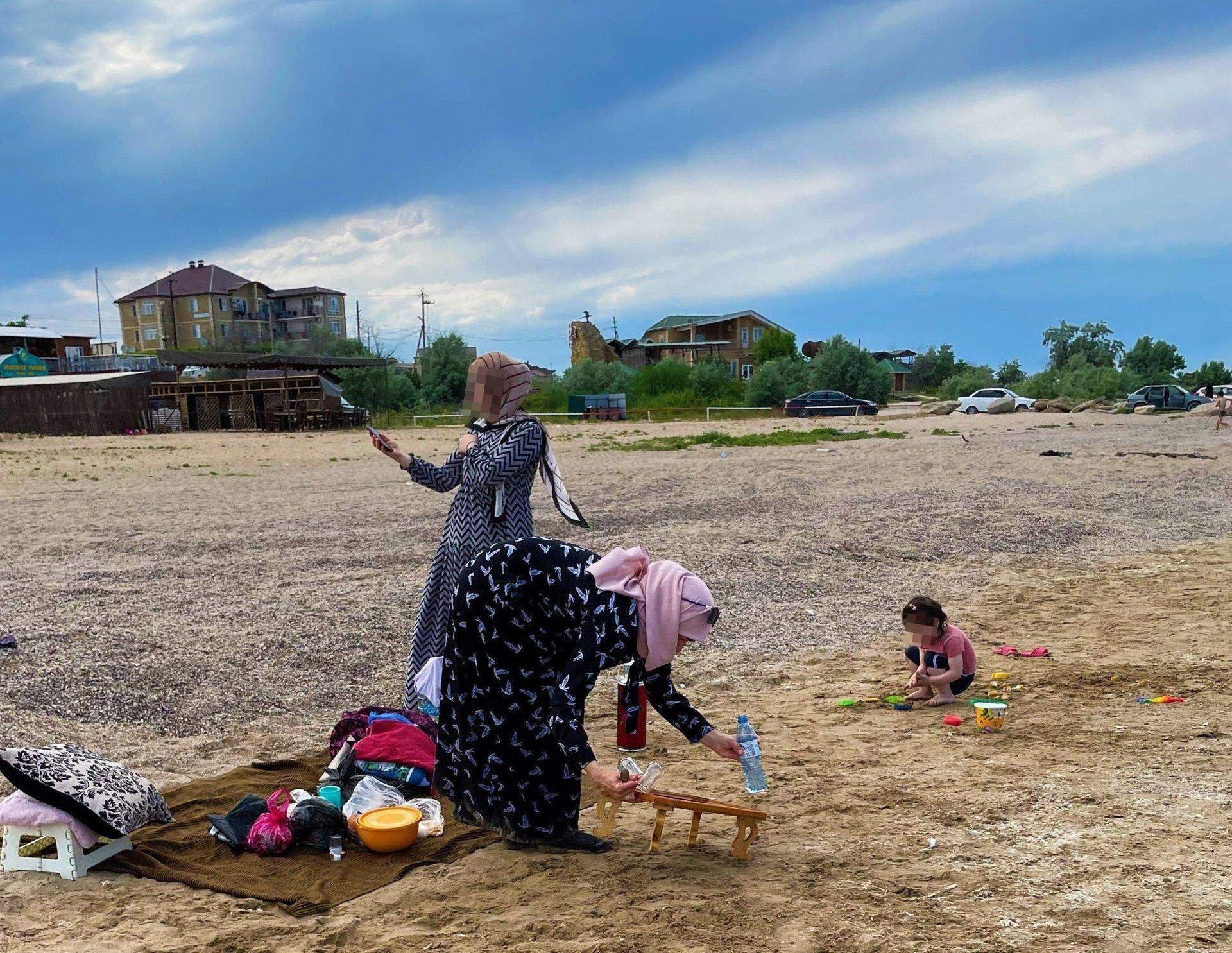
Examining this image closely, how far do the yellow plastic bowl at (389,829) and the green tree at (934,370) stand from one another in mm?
81864

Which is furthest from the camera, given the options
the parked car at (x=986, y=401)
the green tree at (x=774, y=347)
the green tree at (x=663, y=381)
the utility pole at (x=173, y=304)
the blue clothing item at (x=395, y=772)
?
the utility pole at (x=173, y=304)

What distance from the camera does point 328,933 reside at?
320 cm

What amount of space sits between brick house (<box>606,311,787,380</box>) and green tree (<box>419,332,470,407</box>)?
55.8ft

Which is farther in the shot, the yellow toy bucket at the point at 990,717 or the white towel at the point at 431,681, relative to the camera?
the yellow toy bucket at the point at 990,717

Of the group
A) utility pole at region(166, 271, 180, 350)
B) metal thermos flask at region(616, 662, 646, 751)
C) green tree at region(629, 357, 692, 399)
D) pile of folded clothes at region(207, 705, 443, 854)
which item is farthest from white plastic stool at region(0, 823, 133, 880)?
utility pole at region(166, 271, 180, 350)

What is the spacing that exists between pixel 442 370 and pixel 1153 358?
2212 inches

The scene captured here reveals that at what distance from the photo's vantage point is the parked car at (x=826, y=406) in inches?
1620

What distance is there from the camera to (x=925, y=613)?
5402 millimetres

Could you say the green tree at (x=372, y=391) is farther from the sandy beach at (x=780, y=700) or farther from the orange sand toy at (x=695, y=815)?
the orange sand toy at (x=695, y=815)

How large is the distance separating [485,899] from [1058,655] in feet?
14.8

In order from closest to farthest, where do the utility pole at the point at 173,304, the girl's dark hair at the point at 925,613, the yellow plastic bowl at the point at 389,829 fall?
the yellow plastic bowl at the point at 389,829 → the girl's dark hair at the point at 925,613 → the utility pole at the point at 173,304

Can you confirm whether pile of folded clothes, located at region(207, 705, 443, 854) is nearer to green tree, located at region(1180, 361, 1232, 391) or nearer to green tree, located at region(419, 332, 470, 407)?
green tree, located at region(419, 332, 470, 407)

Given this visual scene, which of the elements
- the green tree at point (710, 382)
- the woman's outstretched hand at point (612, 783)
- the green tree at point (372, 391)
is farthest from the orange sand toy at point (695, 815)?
the green tree at point (710, 382)

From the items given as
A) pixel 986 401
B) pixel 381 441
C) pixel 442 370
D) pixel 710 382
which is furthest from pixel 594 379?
pixel 381 441
